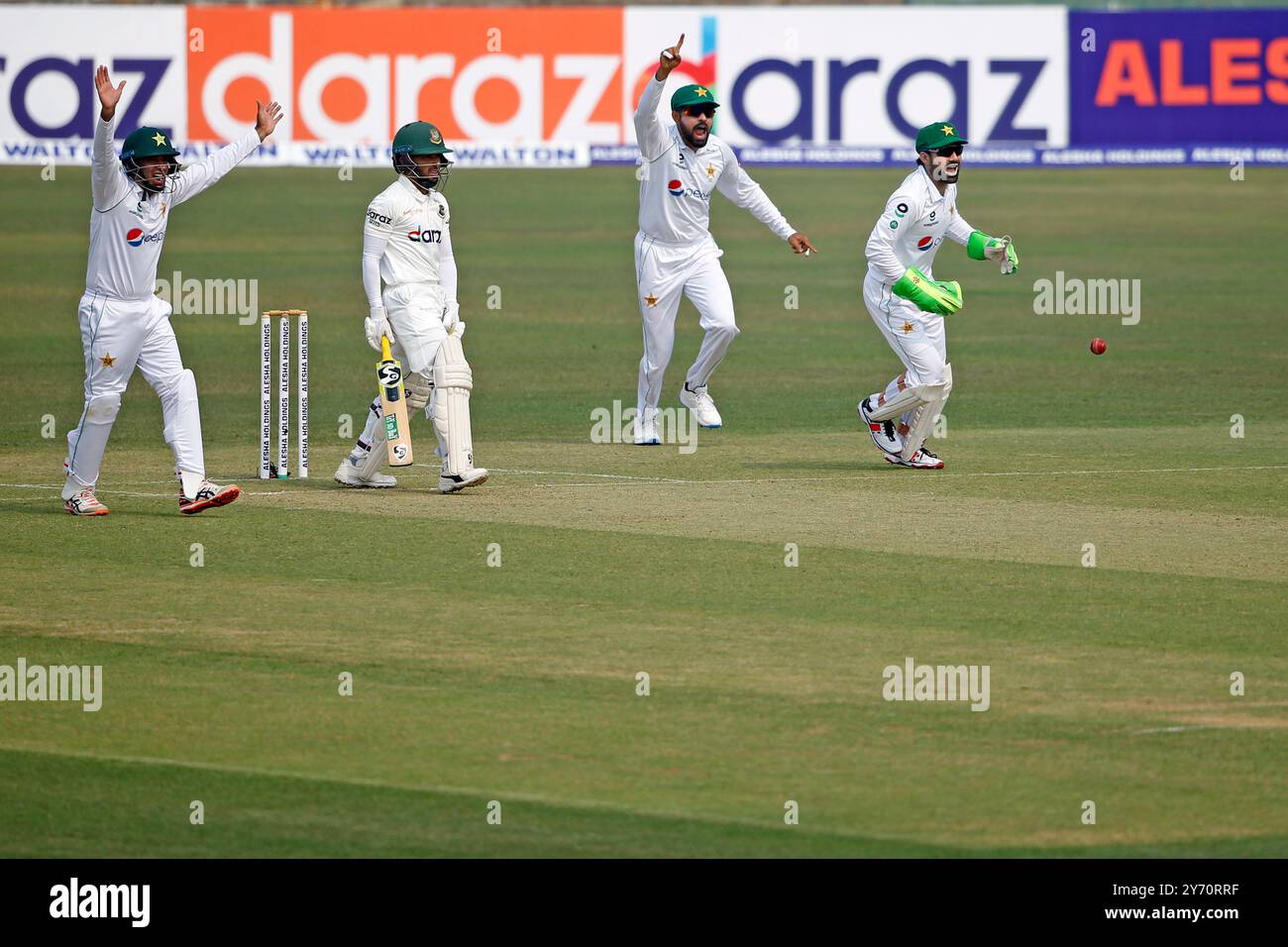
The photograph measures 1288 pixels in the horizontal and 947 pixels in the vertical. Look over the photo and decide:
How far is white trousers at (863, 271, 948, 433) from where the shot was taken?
14.5 m

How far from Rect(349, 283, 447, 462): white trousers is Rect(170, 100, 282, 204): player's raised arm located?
1.33 meters

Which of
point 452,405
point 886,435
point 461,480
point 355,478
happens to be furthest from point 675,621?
point 886,435

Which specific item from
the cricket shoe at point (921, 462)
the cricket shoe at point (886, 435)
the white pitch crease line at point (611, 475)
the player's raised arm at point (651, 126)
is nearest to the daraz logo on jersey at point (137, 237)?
the white pitch crease line at point (611, 475)

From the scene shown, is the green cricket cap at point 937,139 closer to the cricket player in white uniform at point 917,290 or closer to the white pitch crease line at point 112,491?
the cricket player in white uniform at point 917,290

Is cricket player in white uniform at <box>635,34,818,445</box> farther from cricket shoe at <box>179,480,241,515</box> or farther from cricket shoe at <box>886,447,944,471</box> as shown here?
cricket shoe at <box>179,480,241,515</box>

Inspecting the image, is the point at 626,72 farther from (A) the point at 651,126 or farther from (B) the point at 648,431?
(B) the point at 648,431

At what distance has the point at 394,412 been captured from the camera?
523 inches

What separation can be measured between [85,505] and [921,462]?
5.42 m

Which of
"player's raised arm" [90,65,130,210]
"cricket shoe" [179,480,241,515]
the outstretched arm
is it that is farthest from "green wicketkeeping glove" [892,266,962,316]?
"player's raised arm" [90,65,130,210]

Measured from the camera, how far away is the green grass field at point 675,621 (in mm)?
7535

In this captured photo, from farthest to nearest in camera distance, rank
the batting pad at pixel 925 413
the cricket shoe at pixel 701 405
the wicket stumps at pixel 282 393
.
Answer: the cricket shoe at pixel 701 405, the batting pad at pixel 925 413, the wicket stumps at pixel 282 393

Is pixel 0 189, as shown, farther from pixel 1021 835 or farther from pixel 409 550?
pixel 1021 835

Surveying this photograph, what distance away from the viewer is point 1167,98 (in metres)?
44.6

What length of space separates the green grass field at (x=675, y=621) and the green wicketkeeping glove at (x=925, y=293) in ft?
3.64
